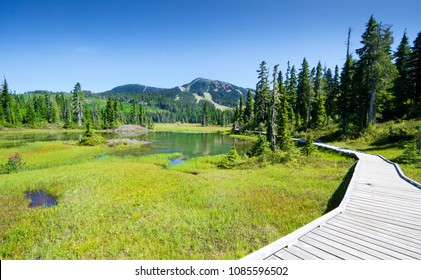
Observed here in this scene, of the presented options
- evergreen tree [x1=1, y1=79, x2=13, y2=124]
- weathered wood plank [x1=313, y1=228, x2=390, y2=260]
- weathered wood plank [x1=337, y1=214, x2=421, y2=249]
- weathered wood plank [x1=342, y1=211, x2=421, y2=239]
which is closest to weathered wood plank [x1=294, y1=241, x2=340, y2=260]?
weathered wood plank [x1=313, y1=228, x2=390, y2=260]

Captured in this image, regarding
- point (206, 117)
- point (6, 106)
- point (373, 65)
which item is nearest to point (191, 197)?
point (373, 65)

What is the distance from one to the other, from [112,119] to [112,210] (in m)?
104

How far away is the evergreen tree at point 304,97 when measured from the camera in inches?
2480

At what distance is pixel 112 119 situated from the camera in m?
106

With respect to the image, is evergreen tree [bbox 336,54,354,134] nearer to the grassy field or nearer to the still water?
the still water

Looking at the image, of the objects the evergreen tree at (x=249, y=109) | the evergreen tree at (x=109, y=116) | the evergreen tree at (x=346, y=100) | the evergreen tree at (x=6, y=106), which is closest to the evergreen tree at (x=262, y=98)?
the evergreen tree at (x=249, y=109)

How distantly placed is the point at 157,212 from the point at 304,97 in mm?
65632

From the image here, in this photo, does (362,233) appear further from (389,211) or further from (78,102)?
(78,102)
